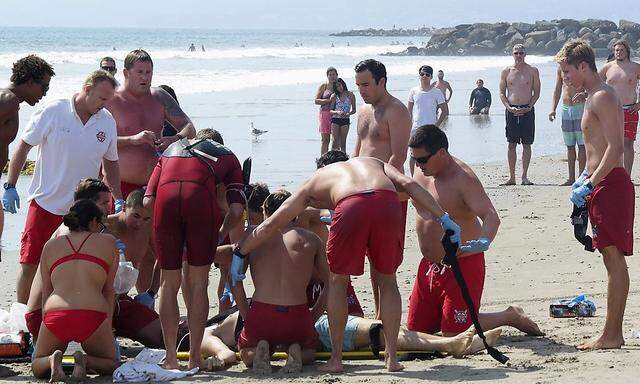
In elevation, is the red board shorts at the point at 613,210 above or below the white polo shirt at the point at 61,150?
below

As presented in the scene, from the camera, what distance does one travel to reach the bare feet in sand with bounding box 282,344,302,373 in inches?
248

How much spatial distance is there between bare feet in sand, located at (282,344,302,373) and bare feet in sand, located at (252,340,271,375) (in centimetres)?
10

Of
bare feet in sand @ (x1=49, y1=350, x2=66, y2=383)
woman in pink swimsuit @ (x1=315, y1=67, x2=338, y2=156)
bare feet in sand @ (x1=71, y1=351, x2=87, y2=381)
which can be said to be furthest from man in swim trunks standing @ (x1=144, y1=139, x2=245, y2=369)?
woman in pink swimsuit @ (x1=315, y1=67, x2=338, y2=156)

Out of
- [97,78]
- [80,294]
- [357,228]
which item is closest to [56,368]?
[80,294]

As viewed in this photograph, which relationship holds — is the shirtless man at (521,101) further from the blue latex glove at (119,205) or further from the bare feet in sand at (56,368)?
the bare feet in sand at (56,368)

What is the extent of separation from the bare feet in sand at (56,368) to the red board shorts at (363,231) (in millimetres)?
1552

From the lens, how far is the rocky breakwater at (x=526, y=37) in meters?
75.3

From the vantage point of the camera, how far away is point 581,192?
6449 mm

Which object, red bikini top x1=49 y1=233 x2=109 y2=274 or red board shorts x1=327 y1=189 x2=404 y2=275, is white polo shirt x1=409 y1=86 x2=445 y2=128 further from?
red bikini top x1=49 y1=233 x2=109 y2=274

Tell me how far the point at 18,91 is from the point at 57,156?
0.50 meters

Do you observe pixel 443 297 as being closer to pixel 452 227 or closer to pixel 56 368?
pixel 452 227

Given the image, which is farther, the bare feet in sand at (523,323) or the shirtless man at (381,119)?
the shirtless man at (381,119)

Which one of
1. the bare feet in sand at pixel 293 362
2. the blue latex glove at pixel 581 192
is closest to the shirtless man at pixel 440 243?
the blue latex glove at pixel 581 192

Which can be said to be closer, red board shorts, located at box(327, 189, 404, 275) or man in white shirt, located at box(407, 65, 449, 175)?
red board shorts, located at box(327, 189, 404, 275)
